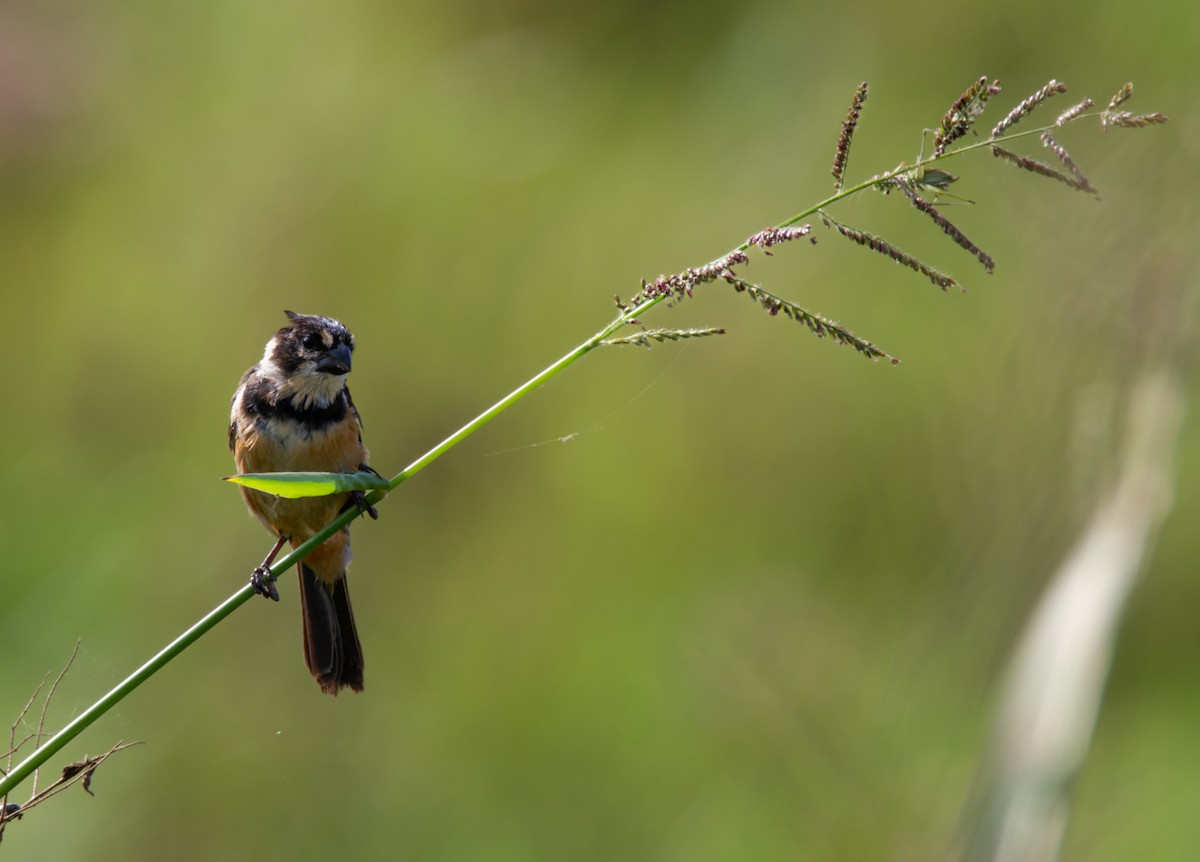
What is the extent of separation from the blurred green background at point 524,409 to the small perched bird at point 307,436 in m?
1.10

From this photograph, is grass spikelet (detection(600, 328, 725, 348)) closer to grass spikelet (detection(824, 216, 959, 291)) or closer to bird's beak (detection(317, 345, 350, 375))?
grass spikelet (detection(824, 216, 959, 291))

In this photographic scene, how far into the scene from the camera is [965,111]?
51.1 inches

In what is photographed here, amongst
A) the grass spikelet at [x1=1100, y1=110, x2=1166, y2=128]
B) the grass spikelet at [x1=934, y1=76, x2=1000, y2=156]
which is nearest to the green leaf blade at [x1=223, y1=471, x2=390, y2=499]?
the grass spikelet at [x1=934, y1=76, x2=1000, y2=156]

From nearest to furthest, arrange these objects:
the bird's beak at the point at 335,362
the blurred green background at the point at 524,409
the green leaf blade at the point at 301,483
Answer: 1. the green leaf blade at the point at 301,483
2. the bird's beak at the point at 335,362
3. the blurred green background at the point at 524,409

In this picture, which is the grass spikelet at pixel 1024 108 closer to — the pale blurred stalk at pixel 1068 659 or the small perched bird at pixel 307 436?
the pale blurred stalk at pixel 1068 659

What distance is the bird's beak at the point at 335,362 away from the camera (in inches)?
108

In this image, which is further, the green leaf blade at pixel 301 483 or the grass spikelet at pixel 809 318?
the green leaf blade at pixel 301 483

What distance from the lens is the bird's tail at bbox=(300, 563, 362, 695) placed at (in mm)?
2842

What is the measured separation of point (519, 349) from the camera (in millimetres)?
4734

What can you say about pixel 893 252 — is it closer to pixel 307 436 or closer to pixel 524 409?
pixel 307 436

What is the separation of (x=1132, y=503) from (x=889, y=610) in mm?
2353

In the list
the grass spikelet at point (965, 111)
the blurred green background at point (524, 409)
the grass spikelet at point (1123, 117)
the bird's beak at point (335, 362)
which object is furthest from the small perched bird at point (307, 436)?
the grass spikelet at point (1123, 117)

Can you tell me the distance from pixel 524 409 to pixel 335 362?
2.00m

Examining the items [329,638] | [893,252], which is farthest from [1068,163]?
[329,638]
